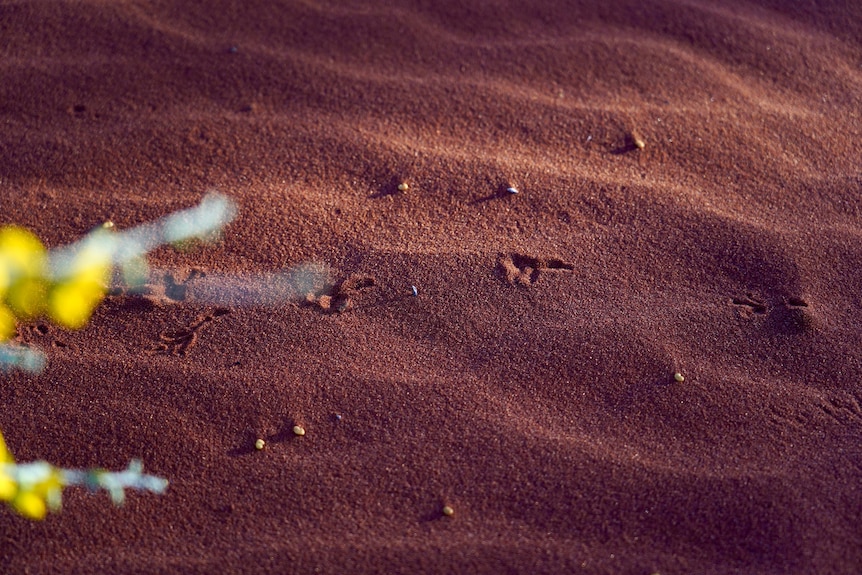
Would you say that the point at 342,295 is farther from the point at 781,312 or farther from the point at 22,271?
the point at 781,312

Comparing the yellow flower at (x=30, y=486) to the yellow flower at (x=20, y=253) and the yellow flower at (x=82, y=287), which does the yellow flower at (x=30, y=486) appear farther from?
the yellow flower at (x=20, y=253)

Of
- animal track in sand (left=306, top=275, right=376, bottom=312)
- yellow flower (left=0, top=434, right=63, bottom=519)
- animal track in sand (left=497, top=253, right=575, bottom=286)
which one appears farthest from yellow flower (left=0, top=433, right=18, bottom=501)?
animal track in sand (left=497, top=253, right=575, bottom=286)

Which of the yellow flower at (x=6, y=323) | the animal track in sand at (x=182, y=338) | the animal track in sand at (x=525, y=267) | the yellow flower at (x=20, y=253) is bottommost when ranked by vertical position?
the yellow flower at (x=6, y=323)

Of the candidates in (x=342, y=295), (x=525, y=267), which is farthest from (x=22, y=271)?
(x=525, y=267)

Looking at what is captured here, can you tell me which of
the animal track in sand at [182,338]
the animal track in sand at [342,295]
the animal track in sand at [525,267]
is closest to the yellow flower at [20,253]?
the animal track in sand at [182,338]

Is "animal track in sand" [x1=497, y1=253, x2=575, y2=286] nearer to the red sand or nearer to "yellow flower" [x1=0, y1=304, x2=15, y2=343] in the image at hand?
the red sand

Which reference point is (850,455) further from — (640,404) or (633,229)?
(633,229)

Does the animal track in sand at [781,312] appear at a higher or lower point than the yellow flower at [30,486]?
higher
